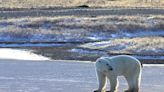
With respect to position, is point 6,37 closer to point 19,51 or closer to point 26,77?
point 19,51

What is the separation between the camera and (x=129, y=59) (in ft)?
42.0

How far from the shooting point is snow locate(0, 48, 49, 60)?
23.3 metres

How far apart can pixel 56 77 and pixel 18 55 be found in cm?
804

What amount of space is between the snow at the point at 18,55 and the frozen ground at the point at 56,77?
2.55m

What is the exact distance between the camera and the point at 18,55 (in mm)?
24188

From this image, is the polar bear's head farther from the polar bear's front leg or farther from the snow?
the snow

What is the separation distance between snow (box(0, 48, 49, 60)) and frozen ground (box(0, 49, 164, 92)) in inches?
100

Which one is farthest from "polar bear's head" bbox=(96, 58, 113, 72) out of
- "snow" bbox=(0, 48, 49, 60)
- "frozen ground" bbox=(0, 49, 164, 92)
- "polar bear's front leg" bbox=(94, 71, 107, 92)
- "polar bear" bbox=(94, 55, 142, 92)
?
"snow" bbox=(0, 48, 49, 60)

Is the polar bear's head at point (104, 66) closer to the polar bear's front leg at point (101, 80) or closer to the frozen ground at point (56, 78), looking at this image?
the polar bear's front leg at point (101, 80)

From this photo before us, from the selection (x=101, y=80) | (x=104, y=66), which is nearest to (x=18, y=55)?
(x=101, y=80)

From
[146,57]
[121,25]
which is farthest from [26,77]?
[121,25]

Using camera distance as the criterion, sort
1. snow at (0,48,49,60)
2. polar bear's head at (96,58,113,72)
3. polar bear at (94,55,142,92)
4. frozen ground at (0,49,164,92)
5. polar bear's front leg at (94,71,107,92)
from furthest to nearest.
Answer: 1. snow at (0,48,49,60)
2. frozen ground at (0,49,164,92)
3. polar bear's front leg at (94,71,107,92)
4. polar bear at (94,55,142,92)
5. polar bear's head at (96,58,113,72)

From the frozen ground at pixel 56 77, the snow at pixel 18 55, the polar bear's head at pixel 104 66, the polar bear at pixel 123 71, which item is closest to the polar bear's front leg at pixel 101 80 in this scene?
the polar bear at pixel 123 71

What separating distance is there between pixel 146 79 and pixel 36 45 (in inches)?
528
